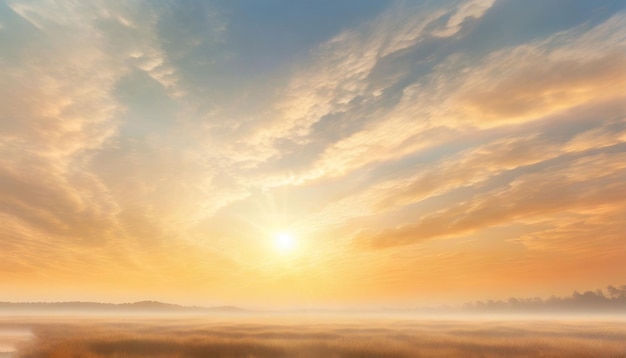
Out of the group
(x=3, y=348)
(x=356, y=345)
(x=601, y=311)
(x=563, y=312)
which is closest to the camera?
(x=356, y=345)

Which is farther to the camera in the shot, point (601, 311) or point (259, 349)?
point (601, 311)

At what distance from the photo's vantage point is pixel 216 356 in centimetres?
2500

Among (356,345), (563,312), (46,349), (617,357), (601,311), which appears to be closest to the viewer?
(617,357)

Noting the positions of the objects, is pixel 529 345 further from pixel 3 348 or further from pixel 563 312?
pixel 563 312

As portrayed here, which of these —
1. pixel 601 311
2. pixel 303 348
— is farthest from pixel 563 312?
pixel 303 348

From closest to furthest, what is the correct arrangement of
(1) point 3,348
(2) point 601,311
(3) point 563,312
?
1. (1) point 3,348
2. (2) point 601,311
3. (3) point 563,312

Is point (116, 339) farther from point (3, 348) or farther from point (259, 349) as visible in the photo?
point (259, 349)

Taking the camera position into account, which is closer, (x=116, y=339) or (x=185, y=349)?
(x=185, y=349)

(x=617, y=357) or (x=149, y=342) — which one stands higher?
(x=149, y=342)

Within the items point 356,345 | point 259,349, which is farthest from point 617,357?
point 259,349

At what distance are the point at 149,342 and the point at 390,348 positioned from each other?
62.3 ft

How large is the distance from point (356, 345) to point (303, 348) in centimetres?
410

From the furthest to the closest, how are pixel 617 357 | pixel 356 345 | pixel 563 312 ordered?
pixel 563 312 < pixel 356 345 < pixel 617 357

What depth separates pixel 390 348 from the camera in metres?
27.1
